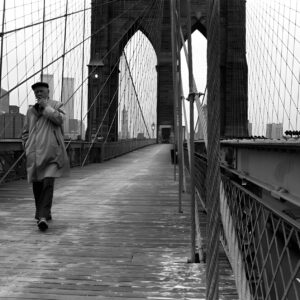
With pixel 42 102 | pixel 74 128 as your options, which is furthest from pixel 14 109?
pixel 74 128

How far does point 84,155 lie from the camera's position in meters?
14.9

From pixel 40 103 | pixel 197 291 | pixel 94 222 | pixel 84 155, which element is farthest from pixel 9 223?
pixel 84 155

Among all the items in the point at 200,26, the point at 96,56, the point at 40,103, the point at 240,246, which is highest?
the point at 200,26

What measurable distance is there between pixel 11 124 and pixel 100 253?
5.78 metres

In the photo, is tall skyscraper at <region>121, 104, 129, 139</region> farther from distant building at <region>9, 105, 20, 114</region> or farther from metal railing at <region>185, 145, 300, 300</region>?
metal railing at <region>185, 145, 300, 300</region>

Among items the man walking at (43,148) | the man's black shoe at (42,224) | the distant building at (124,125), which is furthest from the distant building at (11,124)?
the distant building at (124,125)

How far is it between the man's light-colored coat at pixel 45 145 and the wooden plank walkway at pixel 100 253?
0.51 m

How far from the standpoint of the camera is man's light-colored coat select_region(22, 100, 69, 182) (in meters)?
4.10

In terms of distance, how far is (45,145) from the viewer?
13.6 feet

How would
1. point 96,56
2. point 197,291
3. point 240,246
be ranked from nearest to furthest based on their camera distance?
point 197,291
point 240,246
point 96,56

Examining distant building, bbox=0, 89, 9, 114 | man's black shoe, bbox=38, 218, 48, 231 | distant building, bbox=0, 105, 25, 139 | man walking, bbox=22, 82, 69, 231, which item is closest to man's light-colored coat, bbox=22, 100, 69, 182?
man walking, bbox=22, 82, 69, 231

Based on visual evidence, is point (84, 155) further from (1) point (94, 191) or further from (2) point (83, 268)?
(2) point (83, 268)

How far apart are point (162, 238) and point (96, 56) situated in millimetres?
16485

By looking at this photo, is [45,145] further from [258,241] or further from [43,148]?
[258,241]
